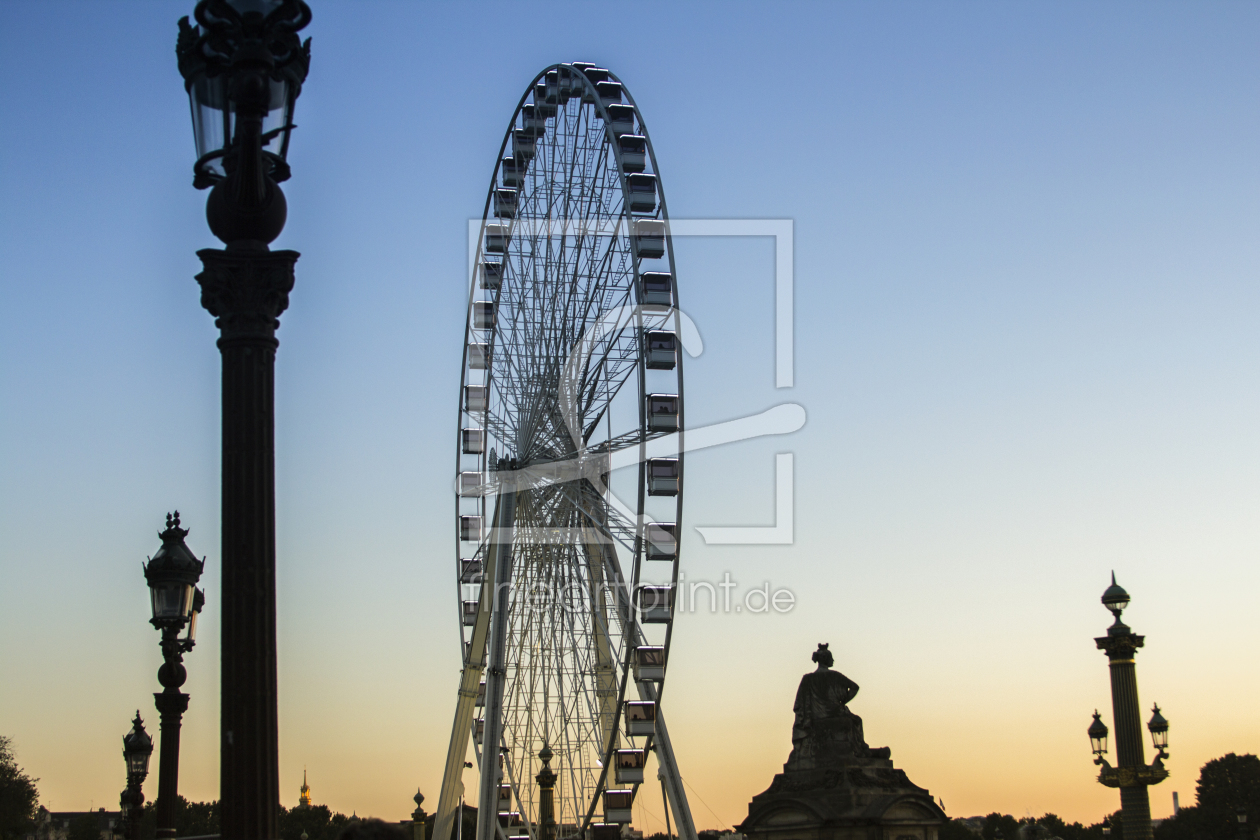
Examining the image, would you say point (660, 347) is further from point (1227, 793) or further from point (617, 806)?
point (1227, 793)

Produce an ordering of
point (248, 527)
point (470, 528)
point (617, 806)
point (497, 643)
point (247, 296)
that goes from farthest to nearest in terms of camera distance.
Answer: point (470, 528) → point (497, 643) → point (617, 806) → point (247, 296) → point (248, 527)

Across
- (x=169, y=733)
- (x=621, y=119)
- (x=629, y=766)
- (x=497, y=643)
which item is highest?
(x=621, y=119)

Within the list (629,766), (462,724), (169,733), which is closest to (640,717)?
(629,766)

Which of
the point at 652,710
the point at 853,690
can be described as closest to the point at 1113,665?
the point at 853,690

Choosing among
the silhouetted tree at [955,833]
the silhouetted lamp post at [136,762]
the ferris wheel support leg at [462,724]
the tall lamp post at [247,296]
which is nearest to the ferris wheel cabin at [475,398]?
the ferris wheel support leg at [462,724]

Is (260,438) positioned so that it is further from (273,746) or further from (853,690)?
(853,690)

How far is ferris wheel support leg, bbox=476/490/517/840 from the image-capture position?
29359 mm

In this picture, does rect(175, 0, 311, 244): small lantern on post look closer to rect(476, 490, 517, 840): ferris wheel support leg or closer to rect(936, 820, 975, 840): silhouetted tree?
rect(476, 490, 517, 840): ferris wheel support leg

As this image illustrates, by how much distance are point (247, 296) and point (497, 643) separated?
21927 millimetres

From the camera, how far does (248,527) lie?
8.09 metres

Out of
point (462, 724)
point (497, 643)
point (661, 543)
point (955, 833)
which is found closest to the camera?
point (661, 543)

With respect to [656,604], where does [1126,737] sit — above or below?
below

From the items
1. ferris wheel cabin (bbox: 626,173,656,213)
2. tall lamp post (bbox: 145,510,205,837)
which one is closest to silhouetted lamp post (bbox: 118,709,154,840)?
tall lamp post (bbox: 145,510,205,837)

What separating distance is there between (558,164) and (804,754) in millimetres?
15399
